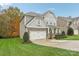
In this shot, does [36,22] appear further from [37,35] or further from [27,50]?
[27,50]

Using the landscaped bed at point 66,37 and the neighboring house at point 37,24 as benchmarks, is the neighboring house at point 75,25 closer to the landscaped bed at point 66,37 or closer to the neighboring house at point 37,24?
the landscaped bed at point 66,37

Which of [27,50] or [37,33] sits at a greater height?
[37,33]

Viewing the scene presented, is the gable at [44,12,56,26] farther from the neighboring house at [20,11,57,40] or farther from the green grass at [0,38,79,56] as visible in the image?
the green grass at [0,38,79,56]

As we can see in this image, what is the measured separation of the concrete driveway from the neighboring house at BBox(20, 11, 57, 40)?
47 millimetres

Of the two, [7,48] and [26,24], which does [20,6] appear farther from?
[7,48]

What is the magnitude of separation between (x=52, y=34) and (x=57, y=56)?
0.22 m

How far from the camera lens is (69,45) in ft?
9.09

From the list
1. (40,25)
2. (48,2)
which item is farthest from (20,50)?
(48,2)

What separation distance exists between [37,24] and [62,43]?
0.28m

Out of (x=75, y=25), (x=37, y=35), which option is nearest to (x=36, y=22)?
(x=37, y=35)

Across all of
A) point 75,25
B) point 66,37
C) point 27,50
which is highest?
point 75,25

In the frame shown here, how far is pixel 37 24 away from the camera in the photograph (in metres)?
2.81

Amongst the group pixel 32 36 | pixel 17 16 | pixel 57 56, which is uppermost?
pixel 17 16

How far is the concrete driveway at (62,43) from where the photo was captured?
2.76 m
